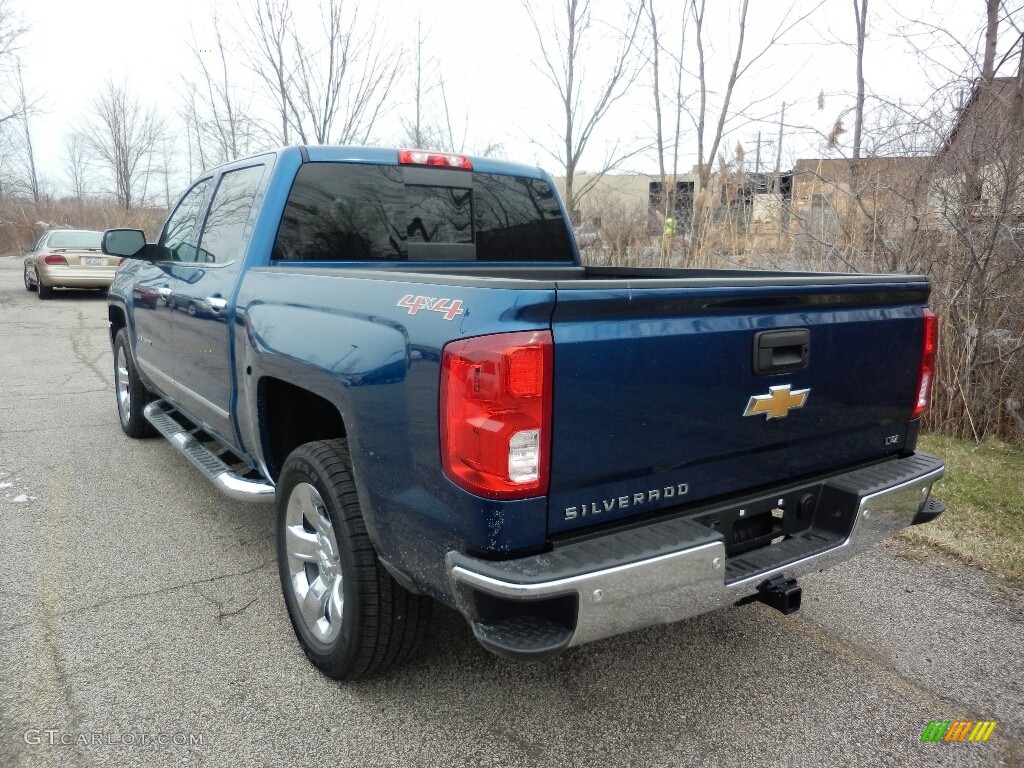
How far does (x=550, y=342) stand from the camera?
1940 millimetres

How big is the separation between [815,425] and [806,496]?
10.0 inches

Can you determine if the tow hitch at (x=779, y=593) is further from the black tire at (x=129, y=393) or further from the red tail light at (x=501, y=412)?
the black tire at (x=129, y=393)

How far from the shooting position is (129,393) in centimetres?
588

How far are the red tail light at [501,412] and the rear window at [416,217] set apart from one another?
182 centimetres

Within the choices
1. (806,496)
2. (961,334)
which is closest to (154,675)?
(806,496)

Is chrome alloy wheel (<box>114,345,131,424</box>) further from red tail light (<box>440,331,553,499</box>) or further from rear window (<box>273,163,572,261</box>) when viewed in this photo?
red tail light (<box>440,331,553,499</box>)

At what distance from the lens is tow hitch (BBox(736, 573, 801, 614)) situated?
232cm

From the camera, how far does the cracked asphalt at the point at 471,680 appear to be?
7.86 ft

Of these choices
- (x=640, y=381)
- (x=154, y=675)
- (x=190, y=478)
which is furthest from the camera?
(x=190, y=478)

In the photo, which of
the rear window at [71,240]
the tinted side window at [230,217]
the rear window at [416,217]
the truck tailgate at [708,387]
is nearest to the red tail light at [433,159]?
the rear window at [416,217]

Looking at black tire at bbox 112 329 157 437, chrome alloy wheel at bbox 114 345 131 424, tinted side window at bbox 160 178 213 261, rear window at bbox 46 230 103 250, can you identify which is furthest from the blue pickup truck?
rear window at bbox 46 230 103 250

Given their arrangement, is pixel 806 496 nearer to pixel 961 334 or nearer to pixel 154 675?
pixel 154 675

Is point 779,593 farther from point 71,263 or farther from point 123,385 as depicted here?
point 71,263

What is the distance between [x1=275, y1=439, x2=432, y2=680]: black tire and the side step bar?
1.31 feet
